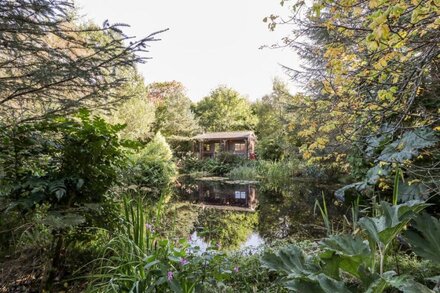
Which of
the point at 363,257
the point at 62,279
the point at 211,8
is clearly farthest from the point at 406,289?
the point at 211,8

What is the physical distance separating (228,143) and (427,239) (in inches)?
728

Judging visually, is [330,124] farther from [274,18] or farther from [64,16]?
[64,16]

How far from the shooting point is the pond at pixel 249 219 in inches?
150

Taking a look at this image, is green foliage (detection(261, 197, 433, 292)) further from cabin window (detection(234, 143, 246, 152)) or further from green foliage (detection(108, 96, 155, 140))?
cabin window (detection(234, 143, 246, 152))

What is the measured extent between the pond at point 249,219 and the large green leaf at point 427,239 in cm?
143

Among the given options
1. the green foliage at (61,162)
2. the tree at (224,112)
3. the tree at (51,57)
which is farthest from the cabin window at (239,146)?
the green foliage at (61,162)

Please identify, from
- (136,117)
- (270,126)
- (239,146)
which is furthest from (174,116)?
(270,126)

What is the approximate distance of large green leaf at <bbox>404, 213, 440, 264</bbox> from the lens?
1.34 metres

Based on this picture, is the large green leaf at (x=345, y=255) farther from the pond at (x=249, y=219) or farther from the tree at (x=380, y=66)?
the pond at (x=249, y=219)

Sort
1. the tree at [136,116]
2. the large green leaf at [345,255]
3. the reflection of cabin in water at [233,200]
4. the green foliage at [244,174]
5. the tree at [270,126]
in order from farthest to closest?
the tree at [270,126] < the green foliage at [244,174] < the tree at [136,116] < the reflection of cabin in water at [233,200] < the large green leaf at [345,255]

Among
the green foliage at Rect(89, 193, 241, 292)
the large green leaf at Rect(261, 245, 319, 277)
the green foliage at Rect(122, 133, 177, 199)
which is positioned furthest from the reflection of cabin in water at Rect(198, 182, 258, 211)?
the large green leaf at Rect(261, 245, 319, 277)

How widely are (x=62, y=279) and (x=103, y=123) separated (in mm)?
1009

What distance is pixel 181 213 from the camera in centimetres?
552

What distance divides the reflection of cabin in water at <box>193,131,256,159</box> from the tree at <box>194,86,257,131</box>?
8.27ft
